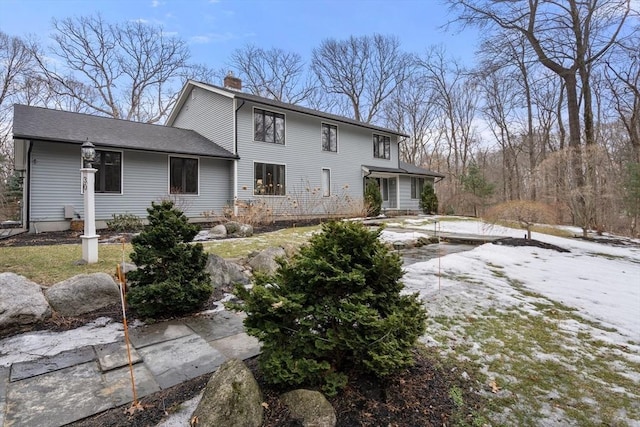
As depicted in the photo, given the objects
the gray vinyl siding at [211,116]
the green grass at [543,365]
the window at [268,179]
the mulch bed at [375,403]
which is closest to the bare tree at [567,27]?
the window at [268,179]

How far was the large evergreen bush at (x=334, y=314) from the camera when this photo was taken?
1.88m

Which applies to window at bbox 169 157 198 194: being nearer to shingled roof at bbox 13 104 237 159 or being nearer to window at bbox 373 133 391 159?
shingled roof at bbox 13 104 237 159

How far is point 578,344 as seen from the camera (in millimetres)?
2963

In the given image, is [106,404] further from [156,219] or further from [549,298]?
[549,298]

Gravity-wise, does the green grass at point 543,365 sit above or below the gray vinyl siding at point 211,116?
below

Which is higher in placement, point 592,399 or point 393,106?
point 393,106

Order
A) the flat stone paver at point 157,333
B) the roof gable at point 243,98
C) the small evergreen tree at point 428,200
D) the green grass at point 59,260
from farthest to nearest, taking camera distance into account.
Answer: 1. the small evergreen tree at point 428,200
2. the roof gable at point 243,98
3. the green grass at point 59,260
4. the flat stone paver at point 157,333

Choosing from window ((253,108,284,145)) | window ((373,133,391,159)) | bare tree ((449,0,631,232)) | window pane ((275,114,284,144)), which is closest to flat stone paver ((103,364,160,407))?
window ((253,108,284,145))

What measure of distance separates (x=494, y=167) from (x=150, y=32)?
29.7 meters

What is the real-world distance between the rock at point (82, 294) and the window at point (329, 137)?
511 inches

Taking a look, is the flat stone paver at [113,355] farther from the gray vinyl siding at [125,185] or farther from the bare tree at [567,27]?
the bare tree at [567,27]


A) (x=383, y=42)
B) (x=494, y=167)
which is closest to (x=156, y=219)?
(x=383, y=42)

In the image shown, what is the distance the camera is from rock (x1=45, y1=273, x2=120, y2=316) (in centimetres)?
336

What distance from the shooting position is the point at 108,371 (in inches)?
91.4
